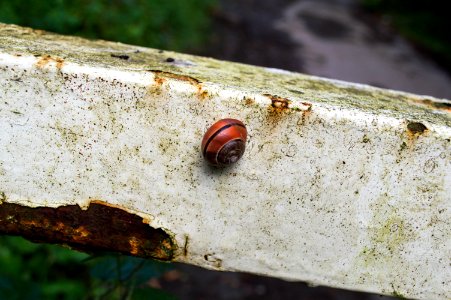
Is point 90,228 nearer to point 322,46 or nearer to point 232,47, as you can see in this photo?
point 232,47

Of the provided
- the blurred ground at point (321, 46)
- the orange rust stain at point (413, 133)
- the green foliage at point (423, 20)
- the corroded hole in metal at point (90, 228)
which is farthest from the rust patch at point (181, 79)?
the green foliage at point (423, 20)

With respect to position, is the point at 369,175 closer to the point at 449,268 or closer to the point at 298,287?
the point at 449,268

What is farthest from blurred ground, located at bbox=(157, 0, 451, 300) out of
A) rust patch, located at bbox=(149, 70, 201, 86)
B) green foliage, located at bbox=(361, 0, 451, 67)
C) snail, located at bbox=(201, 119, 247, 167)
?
snail, located at bbox=(201, 119, 247, 167)

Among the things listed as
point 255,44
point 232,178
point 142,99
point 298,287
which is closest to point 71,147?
point 142,99

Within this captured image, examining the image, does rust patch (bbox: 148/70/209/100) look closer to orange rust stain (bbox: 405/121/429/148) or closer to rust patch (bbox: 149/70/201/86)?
rust patch (bbox: 149/70/201/86)

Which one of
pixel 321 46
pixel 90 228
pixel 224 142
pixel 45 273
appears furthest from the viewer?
pixel 321 46

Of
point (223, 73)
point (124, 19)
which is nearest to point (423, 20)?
point (124, 19)

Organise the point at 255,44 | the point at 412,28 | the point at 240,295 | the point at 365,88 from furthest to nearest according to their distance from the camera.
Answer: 1. the point at 412,28
2. the point at 255,44
3. the point at 240,295
4. the point at 365,88
